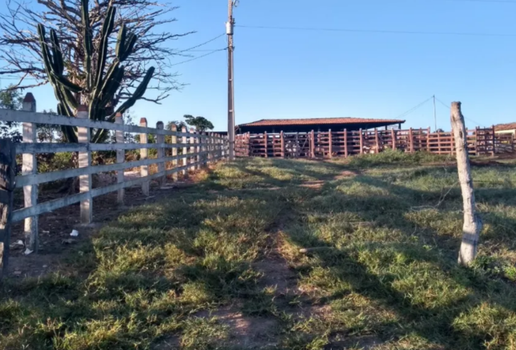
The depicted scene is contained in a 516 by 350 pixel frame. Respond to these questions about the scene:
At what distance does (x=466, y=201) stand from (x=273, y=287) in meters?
2.08

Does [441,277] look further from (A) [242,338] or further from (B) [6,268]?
(B) [6,268]

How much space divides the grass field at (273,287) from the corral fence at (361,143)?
24727 millimetres

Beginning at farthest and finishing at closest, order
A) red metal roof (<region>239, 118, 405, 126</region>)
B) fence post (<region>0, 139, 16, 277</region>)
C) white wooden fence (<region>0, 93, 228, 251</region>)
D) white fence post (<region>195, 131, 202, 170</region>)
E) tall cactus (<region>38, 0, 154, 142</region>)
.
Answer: red metal roof (<region>239, 118, 405, 126</region>)
white fence post (<region>195, 131, 202, 170</region>)
tall cactus (<region>38, 0, 154, 142</region>)
white wooden fence (<region>0, 93, 228, 251</region>)
fence post (<region>0, 139, 16, 277</region>)

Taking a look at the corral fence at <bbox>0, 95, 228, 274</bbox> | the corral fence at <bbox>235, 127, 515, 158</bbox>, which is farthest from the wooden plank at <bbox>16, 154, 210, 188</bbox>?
the corral fence at <bbox>235, 127, 515, 158</bbox>

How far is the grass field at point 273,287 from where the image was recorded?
10.8 feet

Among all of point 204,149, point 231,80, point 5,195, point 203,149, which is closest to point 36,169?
point 5,195

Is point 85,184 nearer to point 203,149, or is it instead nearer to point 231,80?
point 203,149

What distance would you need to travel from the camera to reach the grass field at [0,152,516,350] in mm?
3291

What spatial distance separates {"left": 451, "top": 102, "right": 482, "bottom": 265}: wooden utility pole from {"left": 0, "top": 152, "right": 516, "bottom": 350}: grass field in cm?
14

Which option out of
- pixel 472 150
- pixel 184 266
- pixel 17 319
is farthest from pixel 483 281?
pixel 472 150

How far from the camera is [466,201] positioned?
453 centimetres

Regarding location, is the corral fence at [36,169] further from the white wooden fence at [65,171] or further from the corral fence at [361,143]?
the corral fence at [361,143]

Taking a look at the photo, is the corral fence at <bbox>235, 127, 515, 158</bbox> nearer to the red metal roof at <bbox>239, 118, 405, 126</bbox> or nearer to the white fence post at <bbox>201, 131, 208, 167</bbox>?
the red metal roof at <bbox>239, 118, 405, 126</bbox>

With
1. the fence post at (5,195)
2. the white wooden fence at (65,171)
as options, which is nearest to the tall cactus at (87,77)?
the white wooden fence at (65,171)
